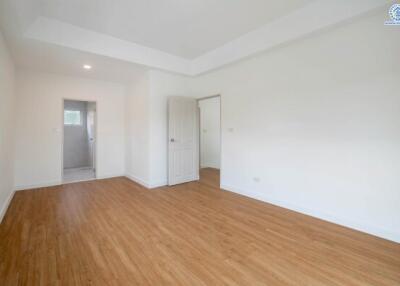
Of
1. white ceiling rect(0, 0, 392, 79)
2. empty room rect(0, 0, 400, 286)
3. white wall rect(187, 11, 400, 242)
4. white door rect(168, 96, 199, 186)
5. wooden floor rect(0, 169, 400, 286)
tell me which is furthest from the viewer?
white door rect(168, 96, 199, 186)

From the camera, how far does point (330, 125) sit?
2773 mm

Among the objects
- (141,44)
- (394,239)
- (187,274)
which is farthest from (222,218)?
(141,44)

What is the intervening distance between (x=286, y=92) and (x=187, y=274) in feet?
9.83

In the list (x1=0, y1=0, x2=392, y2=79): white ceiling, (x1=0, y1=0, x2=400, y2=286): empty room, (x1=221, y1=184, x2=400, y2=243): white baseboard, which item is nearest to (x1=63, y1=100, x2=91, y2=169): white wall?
(x1=0, y1=0, x2=400, y2=286): empty room

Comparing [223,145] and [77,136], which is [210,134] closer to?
[223,145]

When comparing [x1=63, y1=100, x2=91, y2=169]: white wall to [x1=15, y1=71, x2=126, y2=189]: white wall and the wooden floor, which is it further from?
the wooden floor

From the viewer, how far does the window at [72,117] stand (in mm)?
6897

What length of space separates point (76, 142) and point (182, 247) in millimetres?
6643

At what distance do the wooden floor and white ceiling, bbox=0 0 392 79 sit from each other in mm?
2733

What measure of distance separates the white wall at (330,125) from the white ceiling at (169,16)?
27.4 inches

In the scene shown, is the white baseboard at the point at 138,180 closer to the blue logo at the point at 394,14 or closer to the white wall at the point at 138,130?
the white wall at the point at 138,130

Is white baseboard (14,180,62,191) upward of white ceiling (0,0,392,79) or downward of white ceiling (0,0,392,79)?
downward

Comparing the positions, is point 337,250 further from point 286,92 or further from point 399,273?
point 286,92

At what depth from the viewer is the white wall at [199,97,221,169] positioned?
711 centimetres
